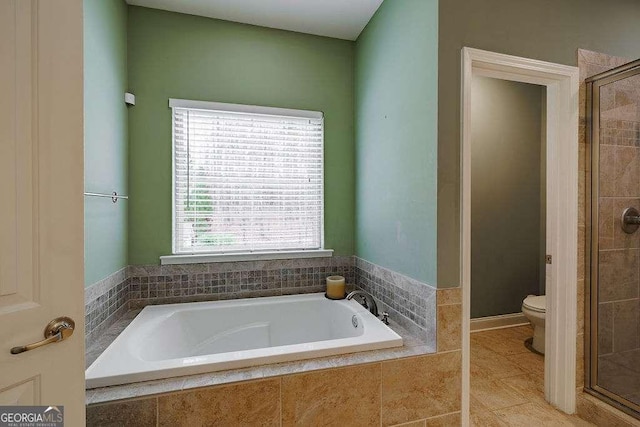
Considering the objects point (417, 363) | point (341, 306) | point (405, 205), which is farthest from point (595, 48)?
point (341, 306)

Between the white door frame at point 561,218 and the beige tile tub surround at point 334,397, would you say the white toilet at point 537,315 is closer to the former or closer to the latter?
the white door frame at point 561,218

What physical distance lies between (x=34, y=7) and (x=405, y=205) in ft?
5.59

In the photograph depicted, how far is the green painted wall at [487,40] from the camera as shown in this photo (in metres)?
1.47

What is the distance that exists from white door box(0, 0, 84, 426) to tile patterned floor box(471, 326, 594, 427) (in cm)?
199

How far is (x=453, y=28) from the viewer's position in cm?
147

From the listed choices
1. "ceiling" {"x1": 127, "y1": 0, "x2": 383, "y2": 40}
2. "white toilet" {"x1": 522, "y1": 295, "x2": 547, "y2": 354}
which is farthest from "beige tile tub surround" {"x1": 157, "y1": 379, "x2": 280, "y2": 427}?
"ceiling" {"x1": 127, "y1": 0, "x2": 383, "y2": 40}

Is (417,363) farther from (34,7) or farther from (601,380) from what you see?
(34,7)

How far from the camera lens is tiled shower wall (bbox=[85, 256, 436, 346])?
160cm

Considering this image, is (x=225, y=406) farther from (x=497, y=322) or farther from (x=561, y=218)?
(x=497, y=322)

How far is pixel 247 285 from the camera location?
2.22 m

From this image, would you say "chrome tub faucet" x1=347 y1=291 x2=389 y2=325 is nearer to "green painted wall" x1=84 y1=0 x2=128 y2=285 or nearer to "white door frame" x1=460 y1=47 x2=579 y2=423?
"white door frame" x1=460 y1=47 x2=579 y2=423

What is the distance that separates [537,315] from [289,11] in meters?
2.98

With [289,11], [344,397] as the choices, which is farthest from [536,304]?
[289,11]

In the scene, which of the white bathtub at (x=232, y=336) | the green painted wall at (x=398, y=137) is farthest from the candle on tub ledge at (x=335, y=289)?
the green painted wall at (x=398, y=137)
